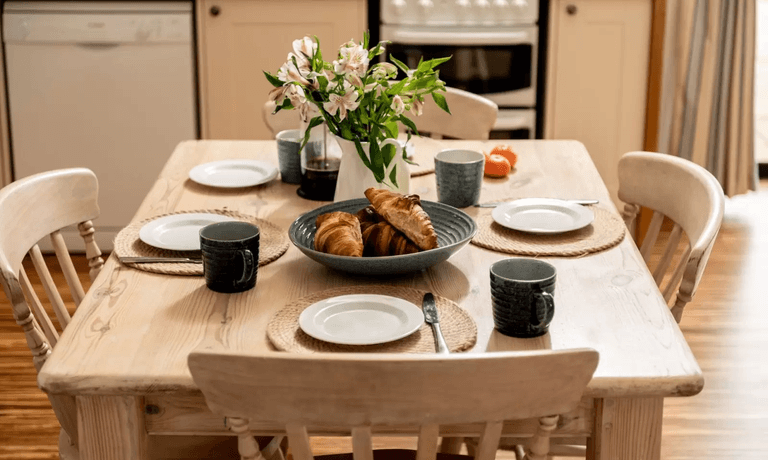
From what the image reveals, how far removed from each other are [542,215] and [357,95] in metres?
0.41

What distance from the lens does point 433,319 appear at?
50.4 inches

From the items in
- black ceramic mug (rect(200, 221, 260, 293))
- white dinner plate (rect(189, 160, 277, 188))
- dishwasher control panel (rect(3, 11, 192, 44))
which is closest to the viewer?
black ceramic mug (rect(200, 221, 260, 293))

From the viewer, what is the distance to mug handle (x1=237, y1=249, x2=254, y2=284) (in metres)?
1.36

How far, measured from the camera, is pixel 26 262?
3500mm

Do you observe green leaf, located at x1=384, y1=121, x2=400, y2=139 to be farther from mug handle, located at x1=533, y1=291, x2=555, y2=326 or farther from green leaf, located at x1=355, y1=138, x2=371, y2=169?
mug handle, located at x1=533, y1=291, x2=555, y2=326

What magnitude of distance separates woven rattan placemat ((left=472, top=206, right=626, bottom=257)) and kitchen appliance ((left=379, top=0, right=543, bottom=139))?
180cm

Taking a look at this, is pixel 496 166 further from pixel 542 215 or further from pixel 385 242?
pixel 385 242

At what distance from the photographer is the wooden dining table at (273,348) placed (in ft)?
3.72

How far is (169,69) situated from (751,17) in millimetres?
2182

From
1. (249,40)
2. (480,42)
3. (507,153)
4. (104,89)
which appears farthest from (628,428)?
(104,89)

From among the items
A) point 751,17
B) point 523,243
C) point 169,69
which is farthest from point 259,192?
point 751,17

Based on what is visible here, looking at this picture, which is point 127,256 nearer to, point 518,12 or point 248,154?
point 248,154

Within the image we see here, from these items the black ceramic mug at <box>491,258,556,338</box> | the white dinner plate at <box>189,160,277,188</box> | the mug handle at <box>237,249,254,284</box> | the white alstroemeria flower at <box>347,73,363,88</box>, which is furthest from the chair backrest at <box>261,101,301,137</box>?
the black ceramic mug at <box>491,258,556,338</box>

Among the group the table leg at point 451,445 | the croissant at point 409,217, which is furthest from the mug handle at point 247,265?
the table leg at point 451,445
